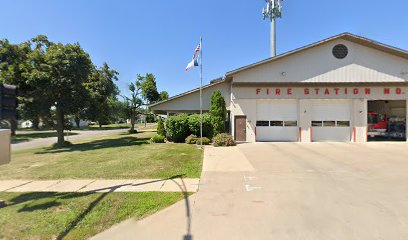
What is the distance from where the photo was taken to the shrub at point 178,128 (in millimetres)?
16344

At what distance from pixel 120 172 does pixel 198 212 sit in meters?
4.31

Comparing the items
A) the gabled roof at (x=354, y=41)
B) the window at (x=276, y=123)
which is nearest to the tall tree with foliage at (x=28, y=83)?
Result: the gabled roof at (x=354, y=41)

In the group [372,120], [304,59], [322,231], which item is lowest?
[322,231]

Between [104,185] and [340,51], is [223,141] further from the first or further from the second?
[340,51]

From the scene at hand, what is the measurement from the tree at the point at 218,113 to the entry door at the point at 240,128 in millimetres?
1112

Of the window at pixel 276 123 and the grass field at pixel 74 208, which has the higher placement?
the window at pixel 276 123

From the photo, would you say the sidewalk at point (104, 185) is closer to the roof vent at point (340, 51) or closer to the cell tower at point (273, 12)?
the roof vent at point (340, 51)

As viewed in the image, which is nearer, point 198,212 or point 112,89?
point 198,212

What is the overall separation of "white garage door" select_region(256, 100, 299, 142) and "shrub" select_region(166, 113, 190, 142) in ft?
18.4

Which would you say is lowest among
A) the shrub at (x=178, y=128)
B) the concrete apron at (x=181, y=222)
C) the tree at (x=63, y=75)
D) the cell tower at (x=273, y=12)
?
the concrete apron at (x=181, y=222)

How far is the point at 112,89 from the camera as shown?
2138 cm

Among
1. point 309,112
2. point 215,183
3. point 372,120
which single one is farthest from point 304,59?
point 215,183

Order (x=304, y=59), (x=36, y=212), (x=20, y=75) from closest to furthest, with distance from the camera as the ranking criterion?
1. (x=36, y=212)
2. (x=20, y=75)
3. (x=304, y=59)

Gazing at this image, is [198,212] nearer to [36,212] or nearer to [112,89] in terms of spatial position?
[36,212]
